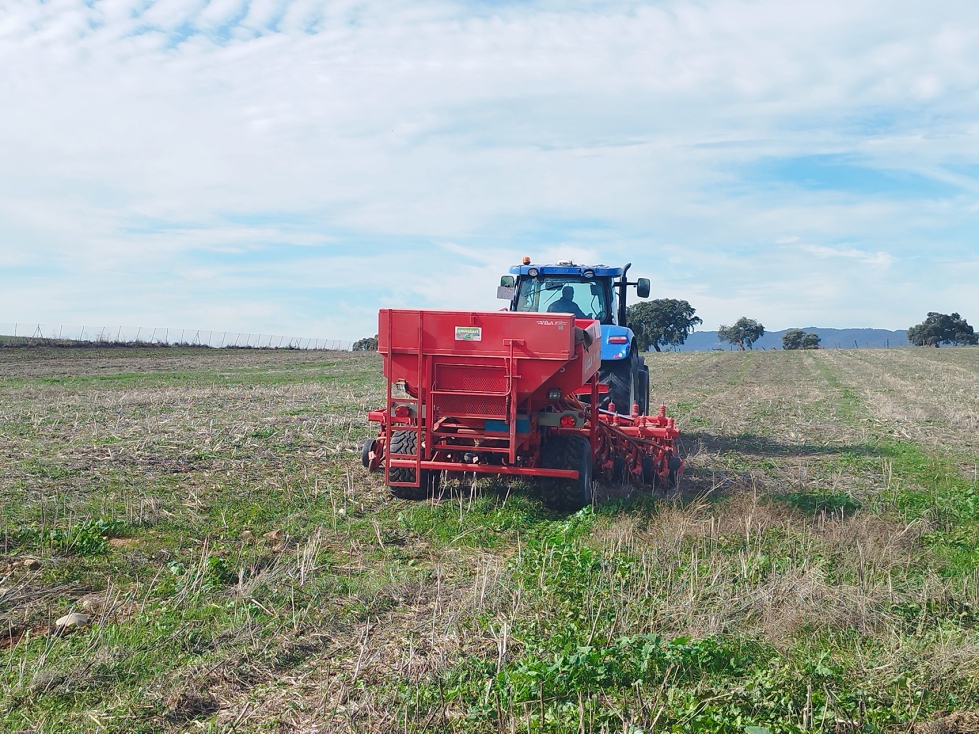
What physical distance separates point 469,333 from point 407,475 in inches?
66.5

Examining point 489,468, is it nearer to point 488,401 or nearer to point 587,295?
point 488,401

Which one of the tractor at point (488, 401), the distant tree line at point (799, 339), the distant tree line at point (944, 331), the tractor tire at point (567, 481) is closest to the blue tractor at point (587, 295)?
the tractor at point (488, 401)

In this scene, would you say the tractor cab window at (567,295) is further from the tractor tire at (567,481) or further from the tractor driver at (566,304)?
the tractor tire at (567,481)

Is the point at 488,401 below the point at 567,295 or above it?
below

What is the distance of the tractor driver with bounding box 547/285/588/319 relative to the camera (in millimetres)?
12727

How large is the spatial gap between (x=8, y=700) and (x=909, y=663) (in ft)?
14.9

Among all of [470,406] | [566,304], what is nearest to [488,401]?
[470,406]

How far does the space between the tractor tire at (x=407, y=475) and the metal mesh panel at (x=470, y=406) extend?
0.60m

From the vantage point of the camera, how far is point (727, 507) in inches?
330

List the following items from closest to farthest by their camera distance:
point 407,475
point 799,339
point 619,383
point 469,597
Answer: point 469,597, point 407,475, point 619,383, point 799,339

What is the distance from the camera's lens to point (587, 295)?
1281 centimetres

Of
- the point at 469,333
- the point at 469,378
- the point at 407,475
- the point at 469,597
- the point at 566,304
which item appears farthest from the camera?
the point at 566,304

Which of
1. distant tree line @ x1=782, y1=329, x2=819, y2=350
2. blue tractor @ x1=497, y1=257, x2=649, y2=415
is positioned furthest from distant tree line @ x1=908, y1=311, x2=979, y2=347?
blue tractor @ x1=497, y1=257, x2=649, y2=415

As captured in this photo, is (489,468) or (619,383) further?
(619,383)
